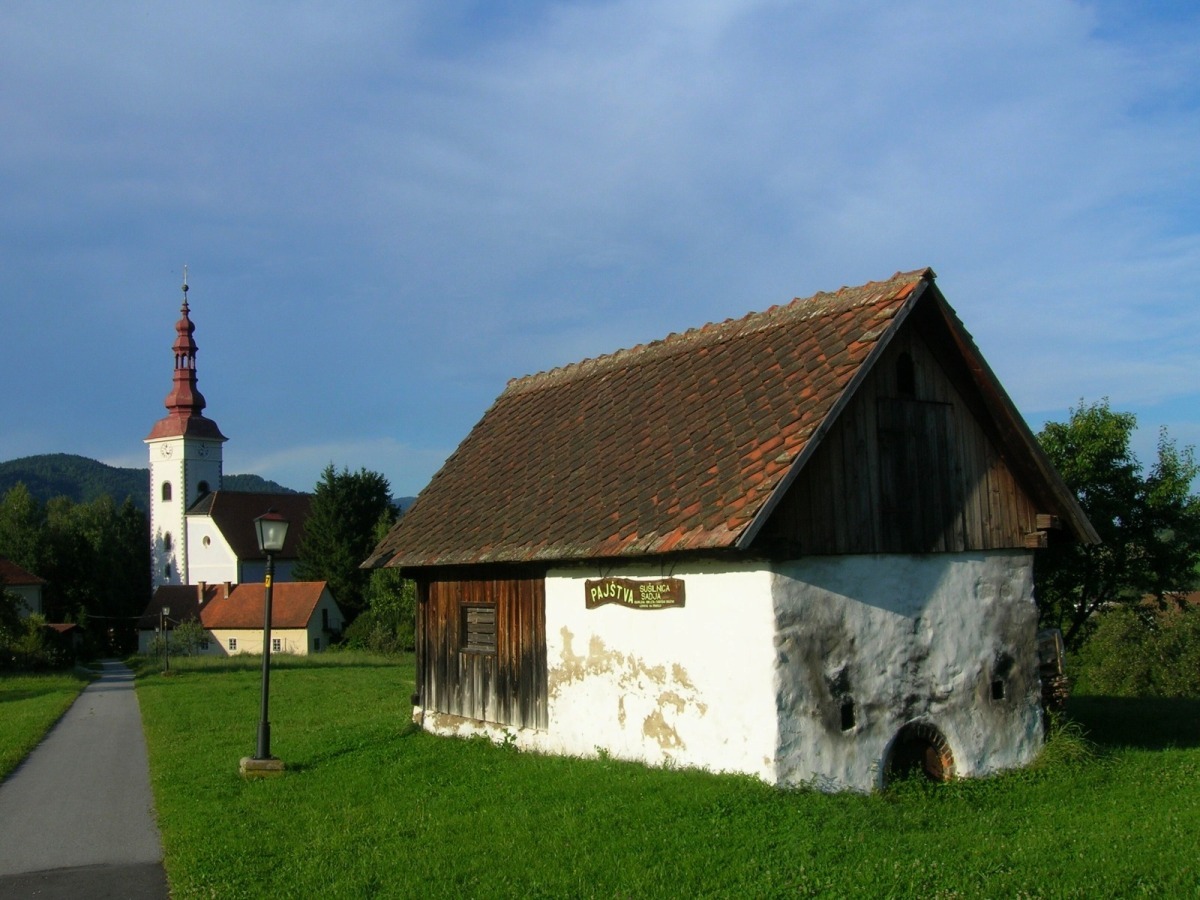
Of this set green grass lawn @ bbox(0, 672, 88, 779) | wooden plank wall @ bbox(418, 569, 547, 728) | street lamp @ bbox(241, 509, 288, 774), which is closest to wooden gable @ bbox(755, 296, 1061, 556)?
wooden plank wall @ bbox(418, 569, 547, 728)

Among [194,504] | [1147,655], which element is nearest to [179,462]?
[194,504]

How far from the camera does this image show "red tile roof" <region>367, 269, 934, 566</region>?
1123cm

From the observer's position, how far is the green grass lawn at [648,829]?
25.7 ft

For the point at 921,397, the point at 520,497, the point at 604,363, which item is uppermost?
the point at 604,363

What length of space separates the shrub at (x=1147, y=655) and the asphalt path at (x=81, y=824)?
815 inches

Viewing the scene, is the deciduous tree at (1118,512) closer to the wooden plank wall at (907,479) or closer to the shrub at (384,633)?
the wooden plank wall at (907,479)

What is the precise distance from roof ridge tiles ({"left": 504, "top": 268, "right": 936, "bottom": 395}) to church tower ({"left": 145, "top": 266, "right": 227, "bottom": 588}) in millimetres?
72324

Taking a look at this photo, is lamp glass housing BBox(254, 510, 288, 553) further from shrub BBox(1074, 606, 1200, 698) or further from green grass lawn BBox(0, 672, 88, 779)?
shrub BBox(1074, 606, 1200, 698)

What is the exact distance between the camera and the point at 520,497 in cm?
1484

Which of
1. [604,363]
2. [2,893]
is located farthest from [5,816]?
[604,363]

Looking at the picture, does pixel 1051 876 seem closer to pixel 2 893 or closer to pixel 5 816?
pixel 2 893

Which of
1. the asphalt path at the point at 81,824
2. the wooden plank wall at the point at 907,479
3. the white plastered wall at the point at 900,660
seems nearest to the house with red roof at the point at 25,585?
the asphalt path at the point at 81,824

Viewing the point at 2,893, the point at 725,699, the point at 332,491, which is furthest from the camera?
the point at 332,491

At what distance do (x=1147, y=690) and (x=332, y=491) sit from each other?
5217cm
